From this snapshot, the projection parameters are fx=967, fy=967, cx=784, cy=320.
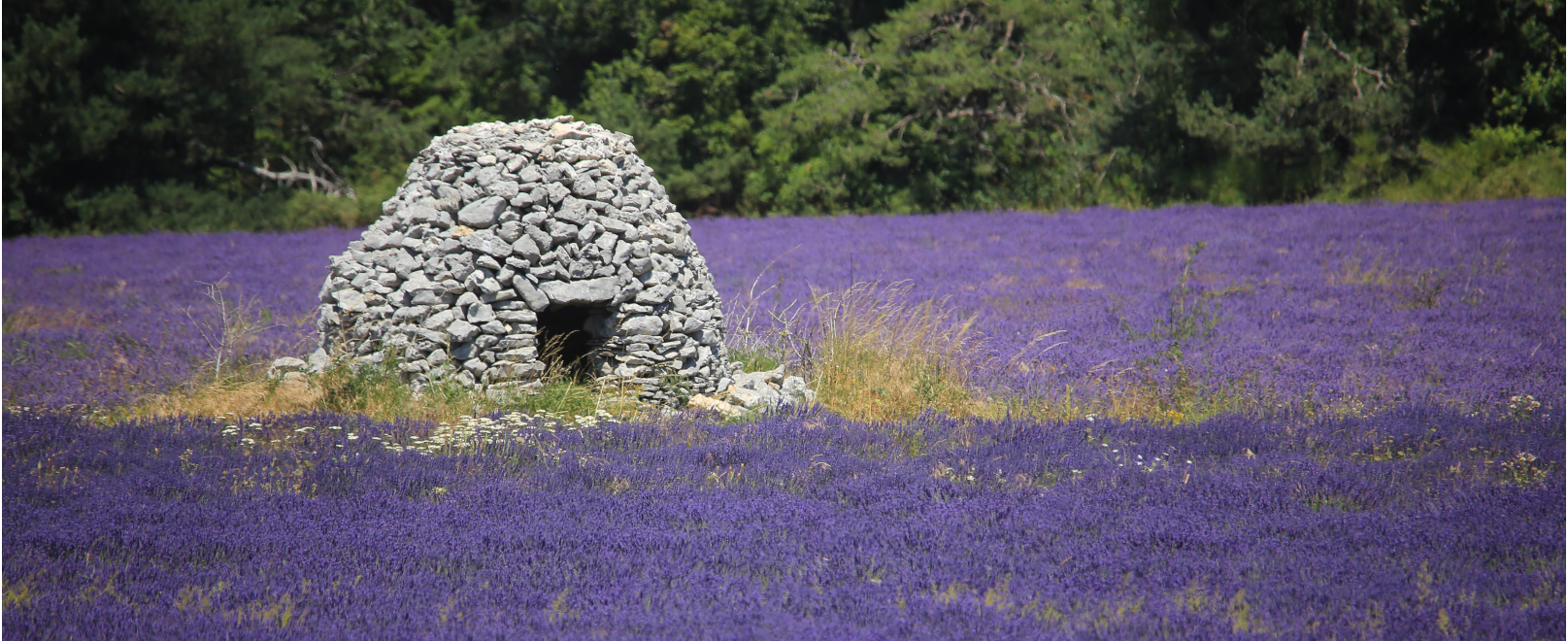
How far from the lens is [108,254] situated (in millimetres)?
16375

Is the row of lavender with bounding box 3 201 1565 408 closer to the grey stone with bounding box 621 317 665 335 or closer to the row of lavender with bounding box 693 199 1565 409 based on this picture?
the row of lavender with bounding box 693 199 1565 409

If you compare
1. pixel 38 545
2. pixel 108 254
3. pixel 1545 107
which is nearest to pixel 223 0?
pixel 108 254

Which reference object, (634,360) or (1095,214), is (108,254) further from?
(1095,214)

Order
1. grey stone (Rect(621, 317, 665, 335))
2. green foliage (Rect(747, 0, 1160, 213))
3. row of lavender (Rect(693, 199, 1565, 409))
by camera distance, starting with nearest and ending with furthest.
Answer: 1. grey stone (Rect(621, 317, 665, 335))
2. row of lavender (Rect(693, 199, 1565, 409))
3. green foliage (Rect(747, 0, 1160, 213))

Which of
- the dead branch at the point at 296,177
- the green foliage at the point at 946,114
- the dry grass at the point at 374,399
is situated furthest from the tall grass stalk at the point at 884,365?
the dead branch at the point at 296,177

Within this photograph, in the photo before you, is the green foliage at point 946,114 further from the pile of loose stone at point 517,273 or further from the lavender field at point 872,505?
the pile of loose stone at point 517,273

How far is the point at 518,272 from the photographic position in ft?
22.3

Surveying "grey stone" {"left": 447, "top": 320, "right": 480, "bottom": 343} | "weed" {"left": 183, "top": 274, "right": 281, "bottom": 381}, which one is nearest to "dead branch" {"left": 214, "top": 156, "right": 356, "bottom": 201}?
"weed" {"left": 183, "top": 274, "right": 281, "bottom": 381}

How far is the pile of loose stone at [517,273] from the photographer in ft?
22.1

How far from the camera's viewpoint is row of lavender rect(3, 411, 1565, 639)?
369cm

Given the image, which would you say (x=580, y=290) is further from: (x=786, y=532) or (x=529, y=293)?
(x=786, y=532)

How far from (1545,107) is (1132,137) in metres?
7.38

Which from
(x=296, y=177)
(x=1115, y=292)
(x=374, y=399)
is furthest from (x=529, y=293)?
(x=296, y=177)

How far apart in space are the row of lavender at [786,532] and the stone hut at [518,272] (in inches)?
33.7
